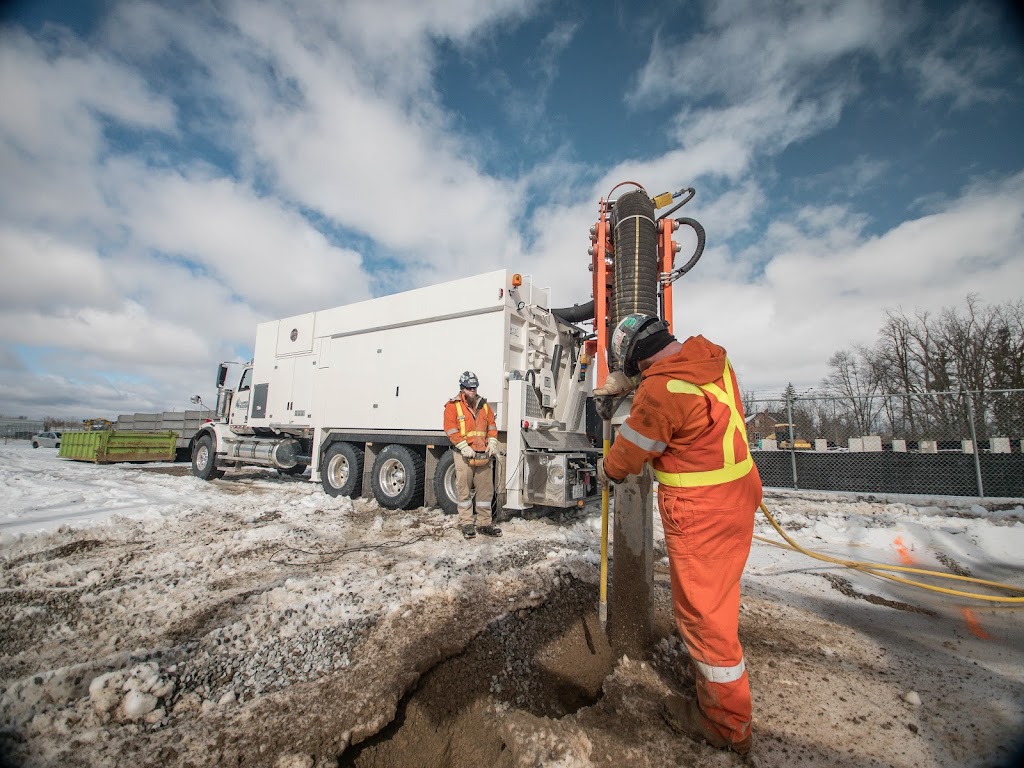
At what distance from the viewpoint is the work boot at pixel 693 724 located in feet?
5.78

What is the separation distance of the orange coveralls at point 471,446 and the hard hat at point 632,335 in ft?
10.8

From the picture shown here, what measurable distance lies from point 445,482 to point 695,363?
16.5 feet

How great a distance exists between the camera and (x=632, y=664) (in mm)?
2396

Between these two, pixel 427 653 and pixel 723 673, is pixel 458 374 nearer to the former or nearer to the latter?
pixel 427 653

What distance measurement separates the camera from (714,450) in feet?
6.19

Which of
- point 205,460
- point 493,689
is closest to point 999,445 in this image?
point 493,689

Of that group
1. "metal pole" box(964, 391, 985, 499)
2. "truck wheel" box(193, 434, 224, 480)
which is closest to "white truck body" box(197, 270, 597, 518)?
"truck wheel" box(193, 434, 224, 480)

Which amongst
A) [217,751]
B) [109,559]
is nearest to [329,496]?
[109,559]

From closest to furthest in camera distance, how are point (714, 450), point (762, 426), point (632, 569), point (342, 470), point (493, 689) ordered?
point (714, 450), point (493, 689), point (632, 569), point (342, 470), point (762, 426)

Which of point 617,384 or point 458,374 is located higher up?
point 458,374

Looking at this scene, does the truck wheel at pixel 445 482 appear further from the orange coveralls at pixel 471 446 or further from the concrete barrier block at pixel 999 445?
the concrete barrier block at pixel 999 445

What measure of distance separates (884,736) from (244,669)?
309cm

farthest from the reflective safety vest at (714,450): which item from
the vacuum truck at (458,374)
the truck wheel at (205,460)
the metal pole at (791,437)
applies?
the truck wheel at (205,460)

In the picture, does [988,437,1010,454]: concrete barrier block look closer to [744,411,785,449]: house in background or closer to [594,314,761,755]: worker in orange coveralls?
[744,411,785,449]: house in background
